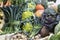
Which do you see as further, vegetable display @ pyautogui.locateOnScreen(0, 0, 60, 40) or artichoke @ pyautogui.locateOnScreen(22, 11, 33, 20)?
artichoke @ pyautogui.locateOnScreen(22, 11, 33, 20)

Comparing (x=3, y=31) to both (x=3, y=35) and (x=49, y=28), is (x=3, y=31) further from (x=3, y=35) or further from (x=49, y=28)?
(x=49, y=28)

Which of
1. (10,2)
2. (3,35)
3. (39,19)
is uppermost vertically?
(10,2)

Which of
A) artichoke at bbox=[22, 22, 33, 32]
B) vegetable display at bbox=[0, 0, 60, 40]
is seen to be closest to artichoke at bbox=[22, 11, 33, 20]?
vegetable display at bbox=[0, 0, 60, 40]

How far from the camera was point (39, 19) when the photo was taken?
2.13 m

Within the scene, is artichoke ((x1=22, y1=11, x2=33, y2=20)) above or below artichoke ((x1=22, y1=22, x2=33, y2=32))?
above

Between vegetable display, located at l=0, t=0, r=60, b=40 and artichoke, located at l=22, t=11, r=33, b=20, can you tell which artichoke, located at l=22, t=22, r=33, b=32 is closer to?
vegetable display, located at l=0, t=0, r=60, b=40

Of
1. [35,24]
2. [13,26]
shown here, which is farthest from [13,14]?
[35,24]

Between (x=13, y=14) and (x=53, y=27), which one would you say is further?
(x=13, y=14)

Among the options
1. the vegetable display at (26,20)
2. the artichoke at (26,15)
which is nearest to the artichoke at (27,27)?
the vegetable display at (26,20)

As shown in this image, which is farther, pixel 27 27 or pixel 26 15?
pixel 26 15

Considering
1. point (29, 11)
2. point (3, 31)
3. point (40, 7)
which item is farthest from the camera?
point (40, 7)

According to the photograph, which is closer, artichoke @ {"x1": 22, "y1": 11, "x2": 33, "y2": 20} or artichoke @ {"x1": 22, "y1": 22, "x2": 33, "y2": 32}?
artichoke @ {"x1": 22, "y1": 22, "x2": 33, "y2": 32}

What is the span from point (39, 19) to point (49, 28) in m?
0.24

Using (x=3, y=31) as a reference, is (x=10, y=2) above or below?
above
